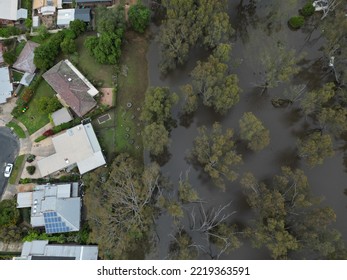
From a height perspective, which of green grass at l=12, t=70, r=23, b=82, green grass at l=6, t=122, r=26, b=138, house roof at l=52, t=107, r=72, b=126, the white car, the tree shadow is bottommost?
the white car

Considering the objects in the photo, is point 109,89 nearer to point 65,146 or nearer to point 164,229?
point 65,146

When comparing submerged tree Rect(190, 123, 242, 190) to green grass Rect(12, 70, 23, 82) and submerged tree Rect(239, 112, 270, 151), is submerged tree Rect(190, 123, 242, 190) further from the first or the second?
green grass Rect(12, 70, 23, 82)

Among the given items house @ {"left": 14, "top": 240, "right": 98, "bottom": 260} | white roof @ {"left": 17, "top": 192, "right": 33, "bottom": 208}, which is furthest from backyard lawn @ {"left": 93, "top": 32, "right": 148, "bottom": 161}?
house @ {"left": 14, "top": 240, "right": 98, "bottom": 260}

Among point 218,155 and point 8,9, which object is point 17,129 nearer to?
point 8,9

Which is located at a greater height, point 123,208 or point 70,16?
point 70,16

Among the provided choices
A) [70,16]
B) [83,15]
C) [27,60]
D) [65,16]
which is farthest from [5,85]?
[83,15]
